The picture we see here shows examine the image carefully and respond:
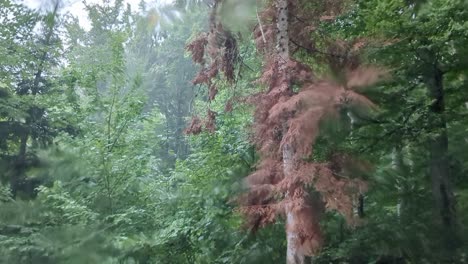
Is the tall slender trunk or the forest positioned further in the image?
the tall slender trunk

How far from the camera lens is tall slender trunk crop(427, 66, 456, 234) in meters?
6.12

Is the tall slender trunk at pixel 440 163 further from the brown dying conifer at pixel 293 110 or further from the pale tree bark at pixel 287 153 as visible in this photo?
the pale tree bark at pixel 287 153

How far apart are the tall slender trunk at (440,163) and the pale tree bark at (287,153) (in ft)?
6.87

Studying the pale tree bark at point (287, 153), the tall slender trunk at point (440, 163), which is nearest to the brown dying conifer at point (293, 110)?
the pale tree bark at point (287, 153)

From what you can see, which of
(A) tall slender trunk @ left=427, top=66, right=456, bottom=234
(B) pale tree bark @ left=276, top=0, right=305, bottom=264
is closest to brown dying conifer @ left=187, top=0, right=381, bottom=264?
(B) pale tree bark @ left=276, top=0, right=305, bottom=264

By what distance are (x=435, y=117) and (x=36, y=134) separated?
971cm

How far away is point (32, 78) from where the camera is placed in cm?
1215

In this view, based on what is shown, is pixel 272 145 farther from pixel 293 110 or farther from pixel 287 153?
pixel 293 110

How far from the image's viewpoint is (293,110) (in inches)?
201

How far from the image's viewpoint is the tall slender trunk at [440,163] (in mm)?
6117

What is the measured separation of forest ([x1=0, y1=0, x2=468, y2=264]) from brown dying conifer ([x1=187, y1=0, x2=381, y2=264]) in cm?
2

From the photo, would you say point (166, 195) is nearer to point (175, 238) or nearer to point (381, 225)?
point (175, 238)

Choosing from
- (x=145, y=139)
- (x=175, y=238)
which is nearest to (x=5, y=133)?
(x=145, y=139)

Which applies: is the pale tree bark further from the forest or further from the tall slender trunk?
the tall slender trunk
